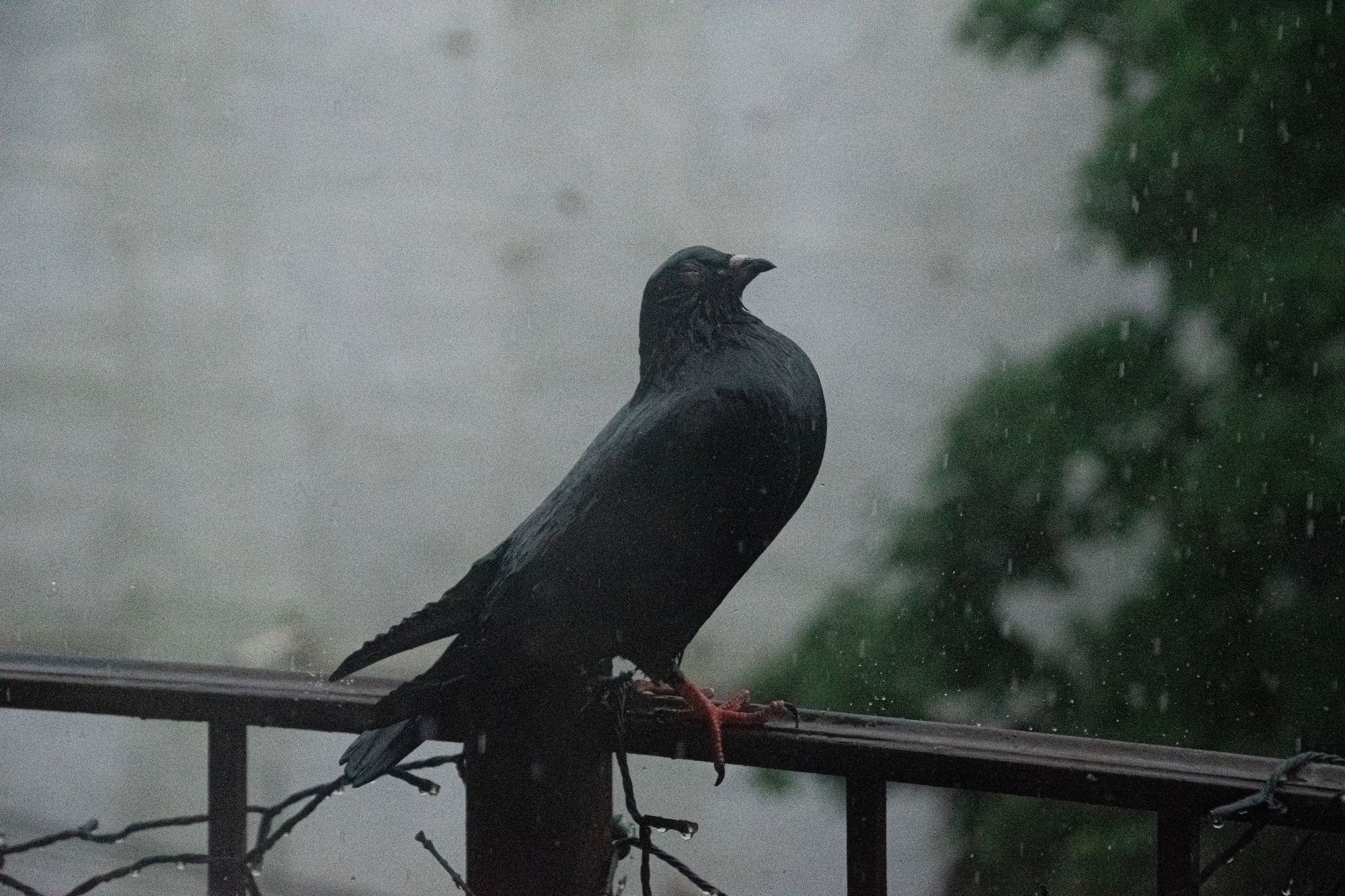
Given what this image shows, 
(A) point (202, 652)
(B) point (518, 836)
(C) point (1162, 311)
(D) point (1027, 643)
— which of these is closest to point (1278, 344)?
(C) point (1162, 311)

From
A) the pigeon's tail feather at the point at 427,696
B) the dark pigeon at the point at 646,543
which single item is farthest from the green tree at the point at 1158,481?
the pigeon's tail feather at the point at 427,696

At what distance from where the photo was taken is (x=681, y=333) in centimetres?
97

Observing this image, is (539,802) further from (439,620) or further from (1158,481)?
(1158,481)

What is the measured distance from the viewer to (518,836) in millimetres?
849

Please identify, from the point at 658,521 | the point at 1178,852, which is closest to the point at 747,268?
the point at 658,521

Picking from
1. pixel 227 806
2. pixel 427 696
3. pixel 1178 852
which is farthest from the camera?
pixel 227 806

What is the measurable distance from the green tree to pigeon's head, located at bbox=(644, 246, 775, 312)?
1.27 metres

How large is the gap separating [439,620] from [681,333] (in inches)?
10.9

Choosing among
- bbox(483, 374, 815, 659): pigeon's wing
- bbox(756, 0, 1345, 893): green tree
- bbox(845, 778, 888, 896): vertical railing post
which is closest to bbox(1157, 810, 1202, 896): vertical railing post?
bbox(845, 778, 888, 896): vertical railing post

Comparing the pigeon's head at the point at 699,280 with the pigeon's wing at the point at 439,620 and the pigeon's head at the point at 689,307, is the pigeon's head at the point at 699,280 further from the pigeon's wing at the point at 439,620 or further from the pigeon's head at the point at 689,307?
the pigeon's wing at the point at 439,620

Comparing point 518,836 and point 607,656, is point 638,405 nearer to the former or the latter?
point 607,656

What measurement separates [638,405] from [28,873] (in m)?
1.02

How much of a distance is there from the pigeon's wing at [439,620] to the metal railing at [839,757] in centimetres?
5

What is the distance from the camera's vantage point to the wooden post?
2.77ft
